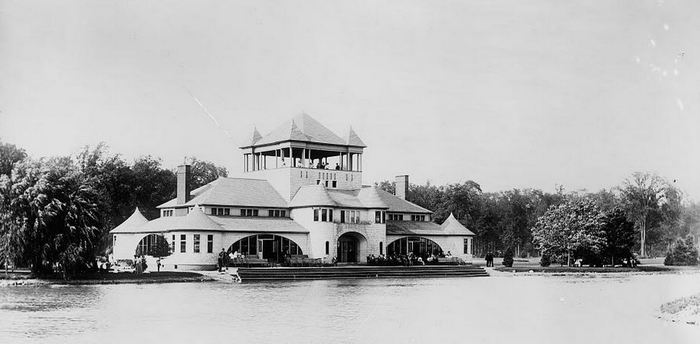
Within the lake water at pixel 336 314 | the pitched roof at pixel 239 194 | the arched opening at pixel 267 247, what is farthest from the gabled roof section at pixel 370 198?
the lake water at pixel 336 314

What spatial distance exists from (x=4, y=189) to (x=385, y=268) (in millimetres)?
23900

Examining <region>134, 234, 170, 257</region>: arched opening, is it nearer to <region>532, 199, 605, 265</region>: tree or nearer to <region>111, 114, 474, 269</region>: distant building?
<region>111, 114, 474, 269</region>: distant building

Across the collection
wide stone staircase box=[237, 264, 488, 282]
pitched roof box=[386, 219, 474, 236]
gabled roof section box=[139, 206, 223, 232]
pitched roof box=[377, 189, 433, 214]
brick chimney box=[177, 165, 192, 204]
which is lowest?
wide stone staircase box=[237, 264, 488, 282]

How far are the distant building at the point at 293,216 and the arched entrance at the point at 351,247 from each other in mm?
68

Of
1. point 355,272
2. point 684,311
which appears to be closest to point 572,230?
point 355,272

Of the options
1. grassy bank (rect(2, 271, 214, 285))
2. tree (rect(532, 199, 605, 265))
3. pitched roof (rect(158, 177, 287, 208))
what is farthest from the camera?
tree (rect(532, 199, 605, 265))

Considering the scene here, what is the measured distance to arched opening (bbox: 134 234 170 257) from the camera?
57.0m

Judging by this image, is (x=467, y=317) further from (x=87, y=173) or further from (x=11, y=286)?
(x=87, y=173)

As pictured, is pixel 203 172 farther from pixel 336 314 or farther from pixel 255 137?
pixel 336 314

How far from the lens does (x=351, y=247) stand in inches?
2562

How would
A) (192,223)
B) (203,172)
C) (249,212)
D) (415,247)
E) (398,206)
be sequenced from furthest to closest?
(203,172) < (398,206) < (415,247) < (249,212) < (192,223)

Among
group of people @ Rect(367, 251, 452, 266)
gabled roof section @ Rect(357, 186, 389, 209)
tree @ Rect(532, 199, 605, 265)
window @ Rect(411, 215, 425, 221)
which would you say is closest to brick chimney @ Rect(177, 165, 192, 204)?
gabled roof section @ Rect(357, 186, 389, 209)

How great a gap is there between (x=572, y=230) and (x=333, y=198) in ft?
57.8

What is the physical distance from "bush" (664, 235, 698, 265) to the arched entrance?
26821 millimetres
